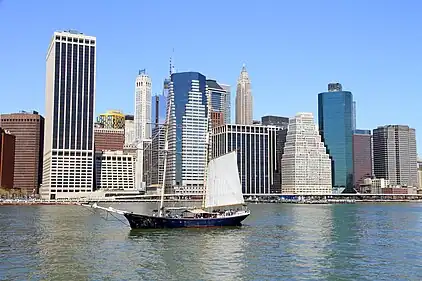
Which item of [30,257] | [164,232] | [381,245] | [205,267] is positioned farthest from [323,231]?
[30,257]

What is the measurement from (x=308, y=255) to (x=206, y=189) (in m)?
48.2

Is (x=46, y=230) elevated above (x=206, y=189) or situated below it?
below

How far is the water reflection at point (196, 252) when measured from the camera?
5772 centimetres

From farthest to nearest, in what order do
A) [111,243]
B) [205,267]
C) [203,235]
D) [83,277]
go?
[203,235], [111,243], [205,267], [83,277]

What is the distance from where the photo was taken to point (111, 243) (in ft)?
268

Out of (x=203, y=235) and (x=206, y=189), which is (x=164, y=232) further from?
(x=206, y=189)

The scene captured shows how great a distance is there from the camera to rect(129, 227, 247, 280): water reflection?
189 ft

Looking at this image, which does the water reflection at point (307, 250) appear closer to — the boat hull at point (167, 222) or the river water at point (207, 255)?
the river water at point (207, 255)

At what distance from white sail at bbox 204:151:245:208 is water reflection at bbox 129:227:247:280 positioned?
9.92 metres

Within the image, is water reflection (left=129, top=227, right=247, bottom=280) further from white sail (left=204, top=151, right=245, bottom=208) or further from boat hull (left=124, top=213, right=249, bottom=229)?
white sail (left=204, top=151, right=245, bottom=208)

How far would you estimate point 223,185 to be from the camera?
378ft

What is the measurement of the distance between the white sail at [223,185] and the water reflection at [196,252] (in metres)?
9.92

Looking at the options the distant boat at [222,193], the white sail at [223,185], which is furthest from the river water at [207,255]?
the white sail at [223,185]

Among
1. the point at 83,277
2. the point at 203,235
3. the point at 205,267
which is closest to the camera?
the point at 83,277
